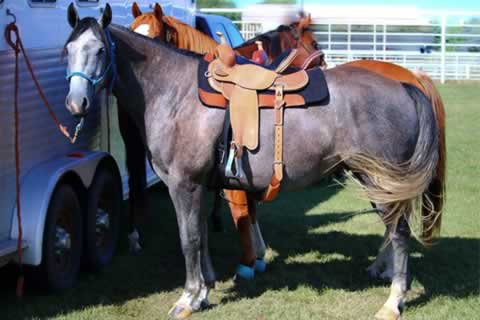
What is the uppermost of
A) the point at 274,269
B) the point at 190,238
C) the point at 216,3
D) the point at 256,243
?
the point at 216,3

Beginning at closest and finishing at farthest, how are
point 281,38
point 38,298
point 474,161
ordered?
point 38,298 < point 281,38 < point 474,161

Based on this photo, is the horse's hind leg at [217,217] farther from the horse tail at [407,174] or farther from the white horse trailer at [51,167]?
the horse tail at [407,174]

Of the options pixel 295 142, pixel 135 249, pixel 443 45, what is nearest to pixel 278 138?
pixel 295 142

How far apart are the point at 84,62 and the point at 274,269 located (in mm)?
2392

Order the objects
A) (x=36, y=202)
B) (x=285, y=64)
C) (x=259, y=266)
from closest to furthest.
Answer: (x=36, y=202) → (x=285, y=64) → (x=259, y=266)

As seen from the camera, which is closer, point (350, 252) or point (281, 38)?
point (350, 252)

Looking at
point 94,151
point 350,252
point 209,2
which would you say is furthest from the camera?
point 209,2

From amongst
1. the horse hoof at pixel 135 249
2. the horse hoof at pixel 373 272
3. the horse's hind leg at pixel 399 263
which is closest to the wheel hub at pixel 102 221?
the horse hoof at pixel 135 249

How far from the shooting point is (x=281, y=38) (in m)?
7.09

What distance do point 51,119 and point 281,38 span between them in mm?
2796

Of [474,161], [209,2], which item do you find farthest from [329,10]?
[474,161]

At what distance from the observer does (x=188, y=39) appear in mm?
6098

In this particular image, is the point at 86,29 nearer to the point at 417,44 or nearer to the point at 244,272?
the point at 244,272

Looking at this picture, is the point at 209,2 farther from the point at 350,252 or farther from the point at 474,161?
the point at 350,252
